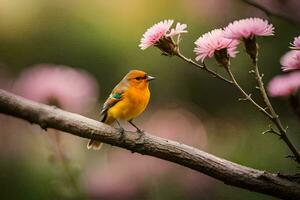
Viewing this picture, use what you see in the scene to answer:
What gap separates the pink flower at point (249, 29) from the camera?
31.0 inches

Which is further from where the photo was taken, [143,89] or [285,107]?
[285,107]

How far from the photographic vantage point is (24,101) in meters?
0.84

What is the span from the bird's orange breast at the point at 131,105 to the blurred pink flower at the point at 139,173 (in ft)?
0.77

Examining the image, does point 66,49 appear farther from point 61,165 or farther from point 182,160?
point 182,160

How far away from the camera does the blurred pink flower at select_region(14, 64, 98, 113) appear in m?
1.30

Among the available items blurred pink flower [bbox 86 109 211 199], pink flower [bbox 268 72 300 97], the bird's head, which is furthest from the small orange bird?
pink flower [bbox 268 72 300 97]

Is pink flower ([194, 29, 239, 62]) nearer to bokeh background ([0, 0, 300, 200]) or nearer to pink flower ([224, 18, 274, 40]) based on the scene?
pink flower ([224, 18, 274, 40])

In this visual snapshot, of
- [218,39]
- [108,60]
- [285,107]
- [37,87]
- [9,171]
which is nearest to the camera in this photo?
[218,39]

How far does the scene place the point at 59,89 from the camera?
4.28ft

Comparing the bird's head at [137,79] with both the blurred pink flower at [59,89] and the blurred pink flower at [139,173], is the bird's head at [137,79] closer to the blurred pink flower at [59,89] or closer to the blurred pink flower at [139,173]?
the blurred pink flower at [59,89]

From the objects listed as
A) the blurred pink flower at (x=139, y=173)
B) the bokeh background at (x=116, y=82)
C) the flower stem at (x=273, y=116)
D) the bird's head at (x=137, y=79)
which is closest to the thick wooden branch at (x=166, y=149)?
the flower stem at (x=273, y=116)

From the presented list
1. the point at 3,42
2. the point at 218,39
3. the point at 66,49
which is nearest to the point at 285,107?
the point at 66,49

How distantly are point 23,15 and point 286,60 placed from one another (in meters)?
1.28

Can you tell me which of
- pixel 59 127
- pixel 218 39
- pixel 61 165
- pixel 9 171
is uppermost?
pixel 218 39
